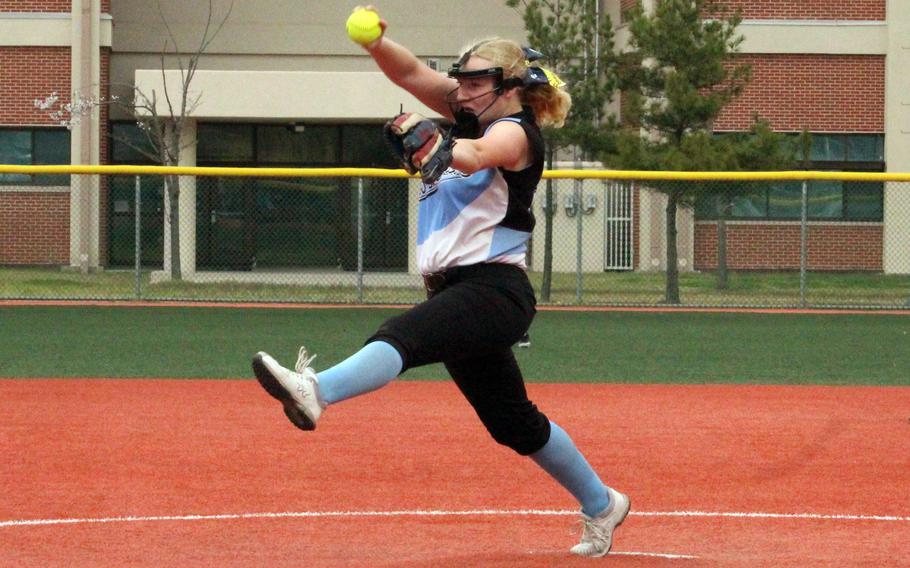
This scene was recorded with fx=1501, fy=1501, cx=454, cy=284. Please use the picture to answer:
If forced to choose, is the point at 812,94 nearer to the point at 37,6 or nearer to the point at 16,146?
the point at 37,6

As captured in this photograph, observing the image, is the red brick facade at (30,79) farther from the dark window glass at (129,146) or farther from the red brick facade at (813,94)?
the red brick facade at (813,94)

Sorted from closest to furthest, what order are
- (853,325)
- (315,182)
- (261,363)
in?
(261,363)
(853,325)
(315,182)

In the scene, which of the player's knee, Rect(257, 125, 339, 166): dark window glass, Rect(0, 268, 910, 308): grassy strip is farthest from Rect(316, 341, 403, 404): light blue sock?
Rect(257, 125, 339, 166): dark window glass

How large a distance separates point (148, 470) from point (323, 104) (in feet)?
75.3

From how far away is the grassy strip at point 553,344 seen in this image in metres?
13.9

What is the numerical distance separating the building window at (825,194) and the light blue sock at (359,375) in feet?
59.1

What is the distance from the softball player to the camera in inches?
181

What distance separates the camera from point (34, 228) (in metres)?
24.1

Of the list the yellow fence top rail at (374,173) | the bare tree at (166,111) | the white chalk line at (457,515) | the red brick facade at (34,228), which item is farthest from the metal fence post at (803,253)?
the white chalk line at (457,515)

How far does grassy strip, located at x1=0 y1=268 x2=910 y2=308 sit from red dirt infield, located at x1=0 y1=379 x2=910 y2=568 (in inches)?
368

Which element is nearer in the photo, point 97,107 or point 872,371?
point 872,371

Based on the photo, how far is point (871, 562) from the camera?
575 centimetres

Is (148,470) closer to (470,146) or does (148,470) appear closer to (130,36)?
(470,146)

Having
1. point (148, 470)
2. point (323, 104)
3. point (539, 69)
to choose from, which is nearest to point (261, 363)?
point (539, 69)
